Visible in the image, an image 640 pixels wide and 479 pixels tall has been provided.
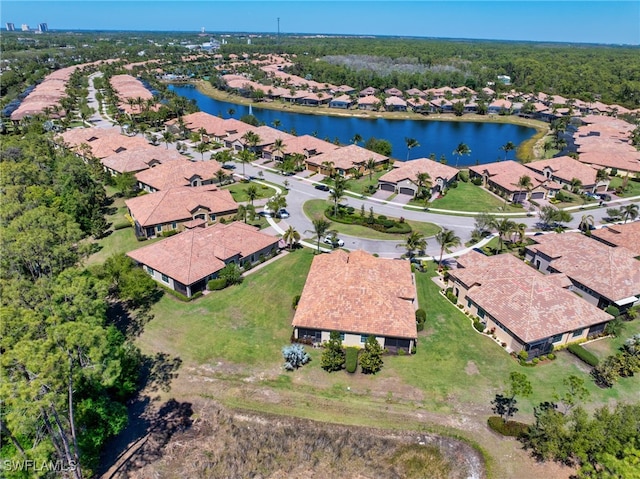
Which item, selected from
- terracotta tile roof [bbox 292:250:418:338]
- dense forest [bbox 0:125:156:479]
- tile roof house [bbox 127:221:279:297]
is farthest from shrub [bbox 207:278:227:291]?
terracotta tile roof [bbox 292:250:418:338]

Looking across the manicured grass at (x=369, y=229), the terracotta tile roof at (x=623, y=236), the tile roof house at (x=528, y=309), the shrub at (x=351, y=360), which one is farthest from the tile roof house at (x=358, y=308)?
the terracotta tile roof at (x=623, y=236)

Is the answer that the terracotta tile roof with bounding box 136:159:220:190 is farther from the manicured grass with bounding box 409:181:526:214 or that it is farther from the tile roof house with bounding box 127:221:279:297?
the manicured grass with bounding box 409:181:526:214

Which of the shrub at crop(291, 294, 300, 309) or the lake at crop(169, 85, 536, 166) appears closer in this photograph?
the shrub at crop(291, 294, 300, 309)

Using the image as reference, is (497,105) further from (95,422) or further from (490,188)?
(95,422)

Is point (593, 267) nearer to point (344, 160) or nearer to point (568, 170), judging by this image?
point (568, 170)

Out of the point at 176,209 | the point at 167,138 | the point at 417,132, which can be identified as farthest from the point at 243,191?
the point at 417,132

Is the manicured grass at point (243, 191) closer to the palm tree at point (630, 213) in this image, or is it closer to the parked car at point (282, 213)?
the parked car at point (282, 213)
